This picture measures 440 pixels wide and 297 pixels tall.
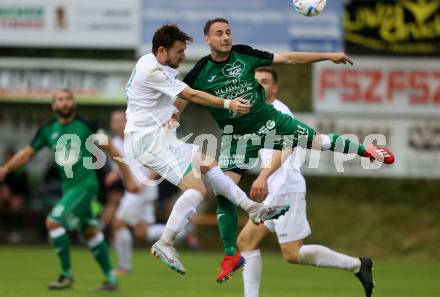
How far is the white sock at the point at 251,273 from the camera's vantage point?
9.60 meters

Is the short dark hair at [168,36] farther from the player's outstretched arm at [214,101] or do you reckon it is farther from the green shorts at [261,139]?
the green shorts at [261,139]

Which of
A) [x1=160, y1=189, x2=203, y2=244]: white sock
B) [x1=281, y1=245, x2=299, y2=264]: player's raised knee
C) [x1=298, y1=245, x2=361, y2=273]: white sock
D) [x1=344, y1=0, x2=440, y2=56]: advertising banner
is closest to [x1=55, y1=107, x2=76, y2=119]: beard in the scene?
[x1=160, y1=189, x2=203, y2=244]: white sock

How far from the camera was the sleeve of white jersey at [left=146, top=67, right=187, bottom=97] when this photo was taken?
901 cm

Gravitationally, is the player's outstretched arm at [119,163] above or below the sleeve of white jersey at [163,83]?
below

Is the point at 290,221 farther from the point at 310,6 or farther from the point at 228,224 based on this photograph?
the point at 310,6

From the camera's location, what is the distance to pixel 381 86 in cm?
1933

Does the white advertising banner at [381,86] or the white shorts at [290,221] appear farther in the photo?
the white advertising banner at [381,86]

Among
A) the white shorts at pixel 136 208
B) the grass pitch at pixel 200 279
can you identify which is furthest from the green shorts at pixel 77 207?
the white shorts at pixel 136 208

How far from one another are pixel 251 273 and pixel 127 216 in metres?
6.12

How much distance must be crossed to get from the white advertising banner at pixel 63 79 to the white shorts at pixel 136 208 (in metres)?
3.41

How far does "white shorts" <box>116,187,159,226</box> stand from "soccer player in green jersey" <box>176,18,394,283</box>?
18.4ft

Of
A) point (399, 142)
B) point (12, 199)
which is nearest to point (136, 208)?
point (12, 199)

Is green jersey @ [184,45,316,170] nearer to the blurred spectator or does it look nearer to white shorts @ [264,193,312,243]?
white shorts @ [264,193,312,243]

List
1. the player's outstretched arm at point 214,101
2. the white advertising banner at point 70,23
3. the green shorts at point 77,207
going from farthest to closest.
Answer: the white advertising banner at point 70,23 → the green shorts at point 77,207 → the player's outstretched arm at point 214,101
